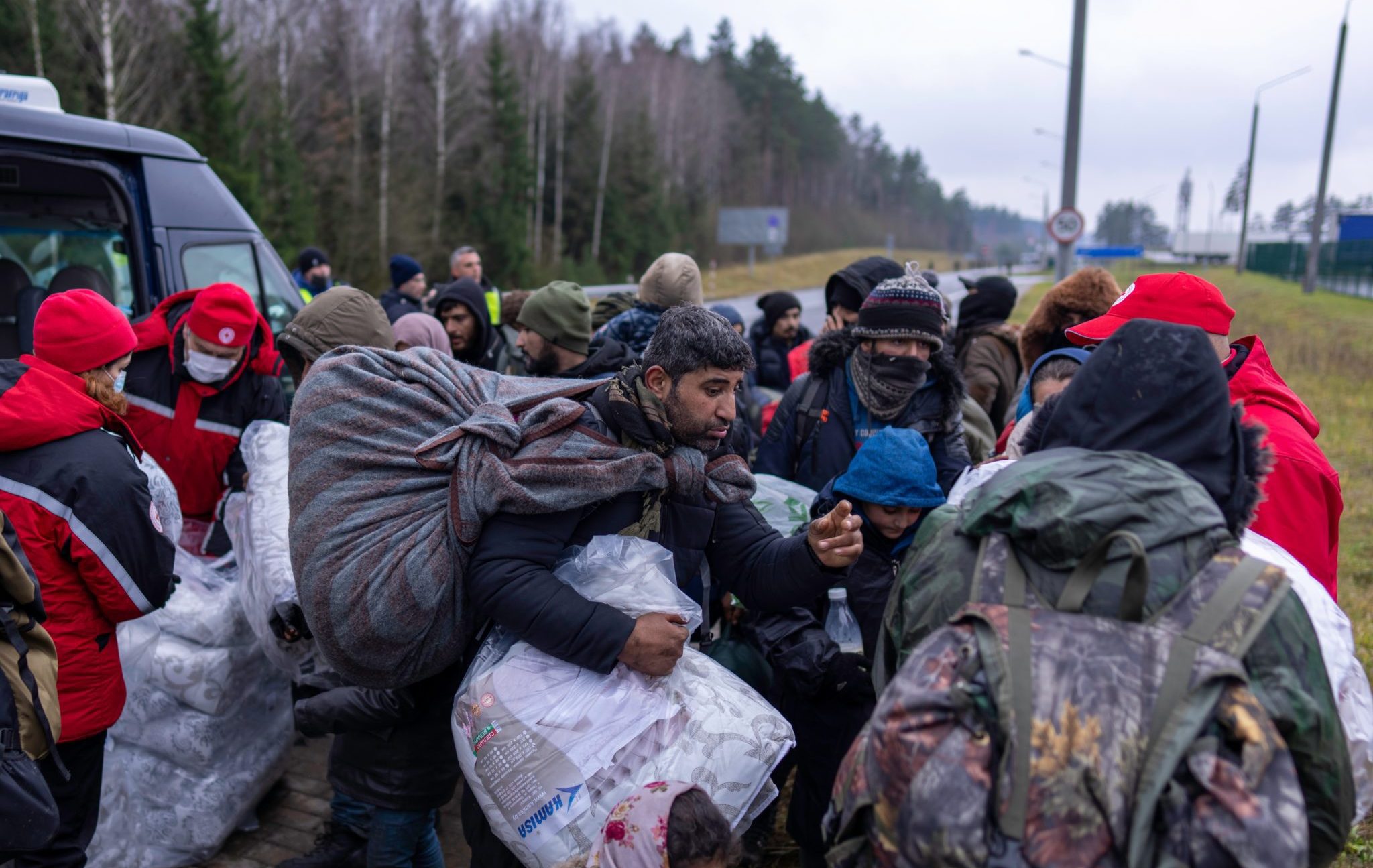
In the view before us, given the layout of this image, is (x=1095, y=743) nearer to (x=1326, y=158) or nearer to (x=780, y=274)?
(x=1326, y=158)

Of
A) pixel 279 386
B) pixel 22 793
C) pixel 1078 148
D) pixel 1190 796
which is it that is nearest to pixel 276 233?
pixel 1078 148

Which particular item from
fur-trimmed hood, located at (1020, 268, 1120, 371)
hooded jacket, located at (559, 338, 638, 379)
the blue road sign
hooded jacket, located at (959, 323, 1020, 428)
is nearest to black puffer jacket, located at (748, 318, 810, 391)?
hooded jacket, located at (959, 323, 1020, 428)

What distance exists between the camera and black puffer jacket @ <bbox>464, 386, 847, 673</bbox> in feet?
6.59

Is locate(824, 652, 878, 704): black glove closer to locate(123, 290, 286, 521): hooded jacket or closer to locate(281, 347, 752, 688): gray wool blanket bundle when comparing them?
locate(281, 347, 752, 688): gray wool blanket bundle

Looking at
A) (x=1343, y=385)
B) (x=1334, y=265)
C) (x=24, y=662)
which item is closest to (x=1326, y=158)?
(x=1334, y=265)

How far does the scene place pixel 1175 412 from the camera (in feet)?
5.21

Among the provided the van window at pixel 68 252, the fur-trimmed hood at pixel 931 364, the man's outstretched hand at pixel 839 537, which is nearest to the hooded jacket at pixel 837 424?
the fur-trimmed hood at pixel 931 364

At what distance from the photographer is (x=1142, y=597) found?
4.50ft

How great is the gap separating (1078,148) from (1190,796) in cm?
1432

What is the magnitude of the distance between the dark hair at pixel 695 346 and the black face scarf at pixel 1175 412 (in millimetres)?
821

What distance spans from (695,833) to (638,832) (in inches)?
4.5

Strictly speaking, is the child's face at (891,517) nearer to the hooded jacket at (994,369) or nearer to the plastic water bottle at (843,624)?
the plastic water bottle at (843,624)

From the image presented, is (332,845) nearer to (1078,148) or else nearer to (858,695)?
(858,695)

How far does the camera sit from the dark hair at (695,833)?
1842 mm
